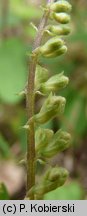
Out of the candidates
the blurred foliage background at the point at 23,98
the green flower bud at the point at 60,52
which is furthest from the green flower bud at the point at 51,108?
the blurred foliage background at the point at 23,98

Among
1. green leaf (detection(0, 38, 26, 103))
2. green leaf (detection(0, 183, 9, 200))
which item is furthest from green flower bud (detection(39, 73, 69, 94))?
green leaf (detection(0, 38, 26, 103))

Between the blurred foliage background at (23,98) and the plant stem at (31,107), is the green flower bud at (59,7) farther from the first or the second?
the blurred foliage background at (23,98)

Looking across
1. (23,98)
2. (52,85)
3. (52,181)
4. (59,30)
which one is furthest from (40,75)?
(23,98)

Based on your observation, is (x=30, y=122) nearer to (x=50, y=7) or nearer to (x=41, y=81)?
(x=41, y=81)

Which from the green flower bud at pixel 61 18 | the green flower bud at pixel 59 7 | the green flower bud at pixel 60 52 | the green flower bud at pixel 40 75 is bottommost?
the green flower bud at pixel 40 75

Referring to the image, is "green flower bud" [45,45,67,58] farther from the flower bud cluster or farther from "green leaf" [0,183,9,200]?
"green leaf" [0,183,9,200]
